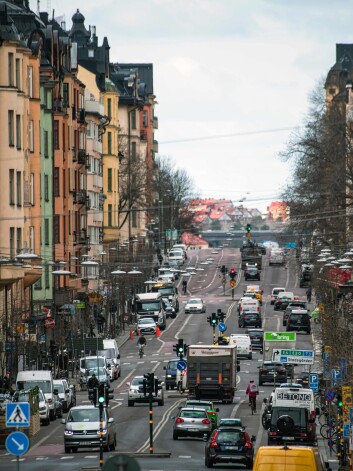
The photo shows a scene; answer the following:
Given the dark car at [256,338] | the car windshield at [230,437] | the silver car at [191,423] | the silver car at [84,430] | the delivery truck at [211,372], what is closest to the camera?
the car windshield at [230,437]

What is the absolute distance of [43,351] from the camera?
289 ft

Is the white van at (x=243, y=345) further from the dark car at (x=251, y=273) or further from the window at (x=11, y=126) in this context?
the dark car at (x=251, y=273)

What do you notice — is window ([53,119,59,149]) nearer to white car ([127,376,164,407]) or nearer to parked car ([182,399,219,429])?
white car ([127,376,164,407])

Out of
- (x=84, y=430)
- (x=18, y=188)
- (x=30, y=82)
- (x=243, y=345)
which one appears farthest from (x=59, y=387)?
(x=243, y=345)

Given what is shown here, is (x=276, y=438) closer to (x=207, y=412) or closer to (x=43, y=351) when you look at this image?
(x=207, y=412)

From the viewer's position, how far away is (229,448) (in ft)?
165

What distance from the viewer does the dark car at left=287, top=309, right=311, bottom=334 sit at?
115 metres

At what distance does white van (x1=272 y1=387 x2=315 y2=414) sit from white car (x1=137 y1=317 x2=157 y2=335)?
57.2 meters

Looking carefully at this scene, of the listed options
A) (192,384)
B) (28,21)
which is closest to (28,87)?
(28,21)

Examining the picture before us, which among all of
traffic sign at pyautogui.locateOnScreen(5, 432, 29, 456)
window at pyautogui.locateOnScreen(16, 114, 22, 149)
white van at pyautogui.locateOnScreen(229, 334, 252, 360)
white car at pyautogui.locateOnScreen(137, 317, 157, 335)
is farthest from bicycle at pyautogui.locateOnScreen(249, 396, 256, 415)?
white car at pyautogui.locateOnScreen(137, 317, 157, 335)

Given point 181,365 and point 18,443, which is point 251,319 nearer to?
Answer: point 181,365

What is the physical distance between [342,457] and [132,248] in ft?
325

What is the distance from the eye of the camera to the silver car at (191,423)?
60.1 m

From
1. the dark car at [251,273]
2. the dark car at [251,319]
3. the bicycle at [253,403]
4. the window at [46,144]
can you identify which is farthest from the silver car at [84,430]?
the dark car at [251,273]
